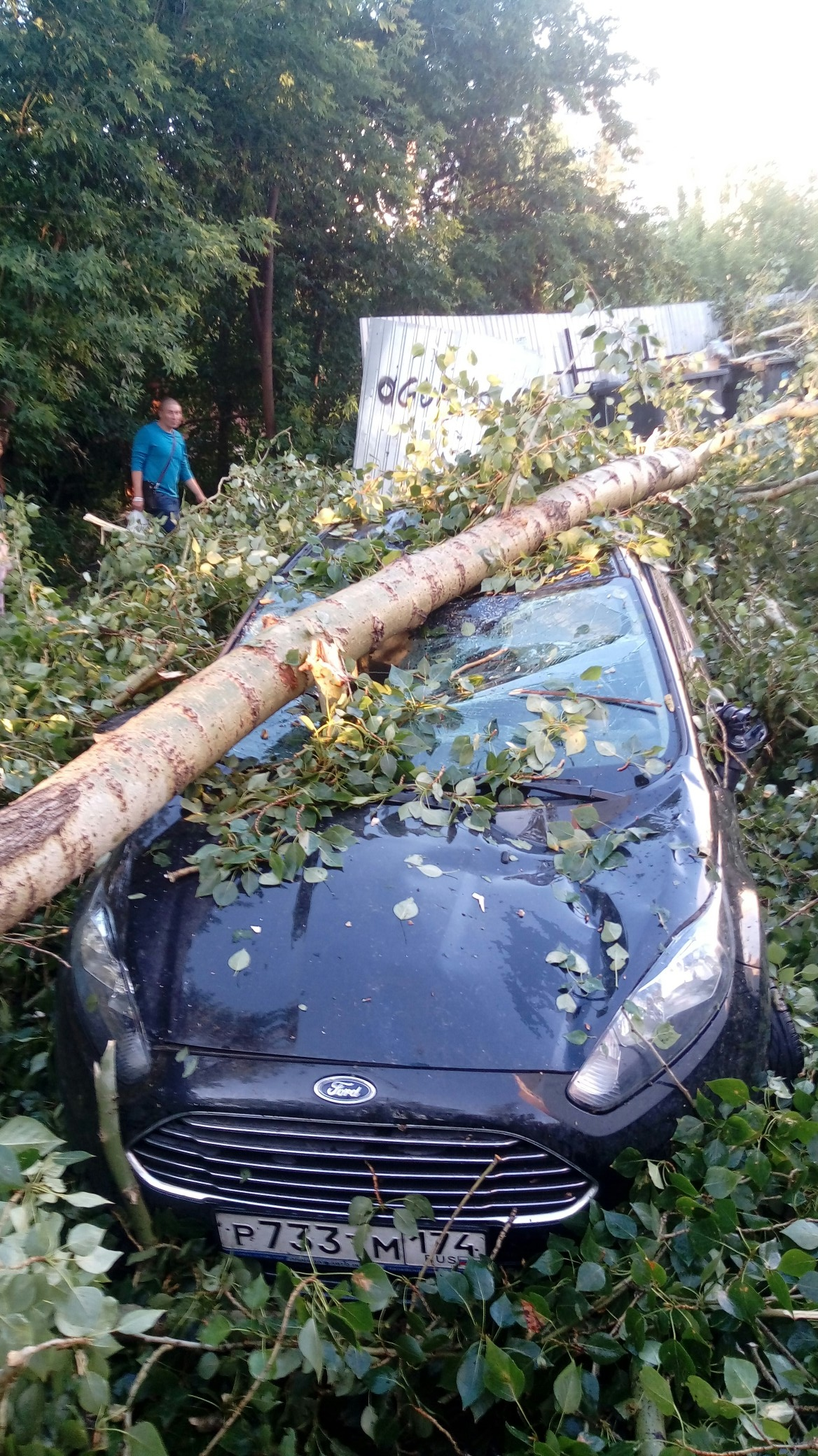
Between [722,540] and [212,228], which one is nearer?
[722,540]

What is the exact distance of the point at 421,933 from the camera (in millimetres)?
2143

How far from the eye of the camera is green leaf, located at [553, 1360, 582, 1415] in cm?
159

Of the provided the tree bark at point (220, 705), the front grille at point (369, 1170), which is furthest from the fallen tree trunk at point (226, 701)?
the front grille at point (369, 1170)

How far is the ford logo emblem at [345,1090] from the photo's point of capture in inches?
74.1

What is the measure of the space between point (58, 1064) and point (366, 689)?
1263mm

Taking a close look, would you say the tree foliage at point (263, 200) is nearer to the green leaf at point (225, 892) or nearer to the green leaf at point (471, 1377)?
the green leaf at point (225, 892)

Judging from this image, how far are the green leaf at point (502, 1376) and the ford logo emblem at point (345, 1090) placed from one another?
46 centimetres

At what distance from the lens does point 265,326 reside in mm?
12969

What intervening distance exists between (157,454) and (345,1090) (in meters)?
6.98

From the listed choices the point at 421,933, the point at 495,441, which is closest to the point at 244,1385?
the point at 421,933

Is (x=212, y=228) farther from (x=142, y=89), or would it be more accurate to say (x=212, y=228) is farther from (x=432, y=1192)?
(x=432, y=1192)

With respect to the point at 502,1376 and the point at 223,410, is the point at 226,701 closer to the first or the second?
the point at 502,1376

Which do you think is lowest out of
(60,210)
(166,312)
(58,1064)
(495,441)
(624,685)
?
(58,1064)

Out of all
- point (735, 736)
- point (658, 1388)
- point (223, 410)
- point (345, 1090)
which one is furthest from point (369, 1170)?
point (223, 410)
